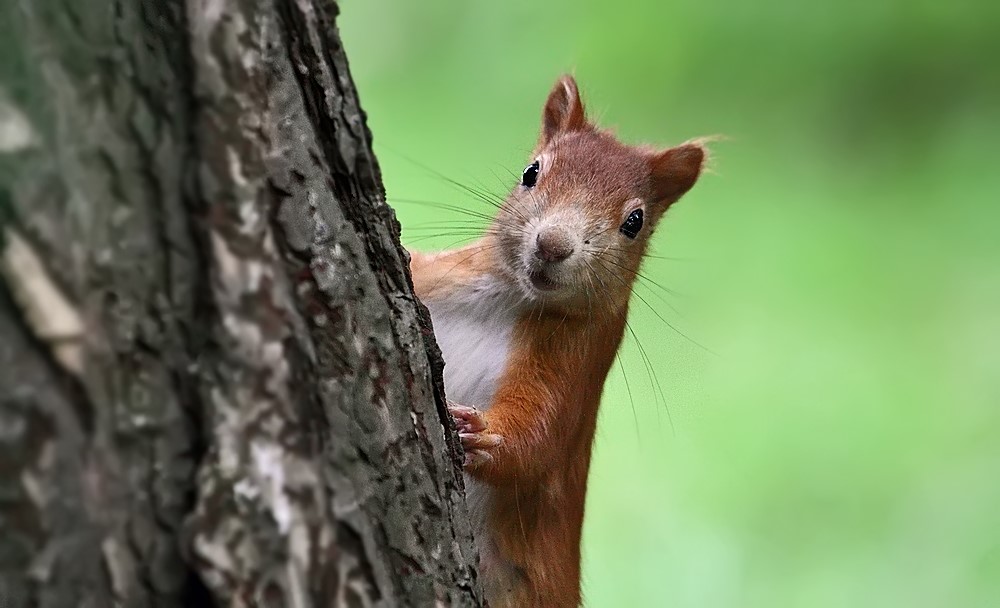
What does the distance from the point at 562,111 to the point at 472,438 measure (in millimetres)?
796

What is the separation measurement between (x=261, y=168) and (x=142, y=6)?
145mm

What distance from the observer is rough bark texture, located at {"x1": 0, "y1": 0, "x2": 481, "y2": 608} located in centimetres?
66

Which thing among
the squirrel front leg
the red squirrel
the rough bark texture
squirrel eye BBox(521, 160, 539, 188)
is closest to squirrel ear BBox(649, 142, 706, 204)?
the red squirrel

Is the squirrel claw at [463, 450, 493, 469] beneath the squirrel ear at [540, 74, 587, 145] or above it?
beneath

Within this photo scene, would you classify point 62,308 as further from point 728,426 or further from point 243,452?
point 728,426

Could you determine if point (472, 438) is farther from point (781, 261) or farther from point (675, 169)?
point (781, 261)

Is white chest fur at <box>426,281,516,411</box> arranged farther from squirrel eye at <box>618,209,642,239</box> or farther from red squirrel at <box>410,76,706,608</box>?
squirrel eye at <box>618,209,642,239</box>

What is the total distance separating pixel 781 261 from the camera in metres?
3.08

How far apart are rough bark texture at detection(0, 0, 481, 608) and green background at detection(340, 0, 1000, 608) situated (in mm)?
1333

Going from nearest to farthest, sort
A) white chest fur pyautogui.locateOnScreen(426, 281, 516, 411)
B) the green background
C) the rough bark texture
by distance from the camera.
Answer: the rough bark texture, white chest fur pyautogui.locateOnScreen(426, 281, 516, 411), the green background

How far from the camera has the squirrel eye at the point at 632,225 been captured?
182 centimetres

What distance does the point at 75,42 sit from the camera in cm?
69

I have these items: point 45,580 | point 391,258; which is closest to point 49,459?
point 45,580

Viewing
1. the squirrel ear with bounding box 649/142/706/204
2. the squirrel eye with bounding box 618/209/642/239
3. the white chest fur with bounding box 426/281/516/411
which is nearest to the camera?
the white chest fur with bounding box 426/281/516/411
